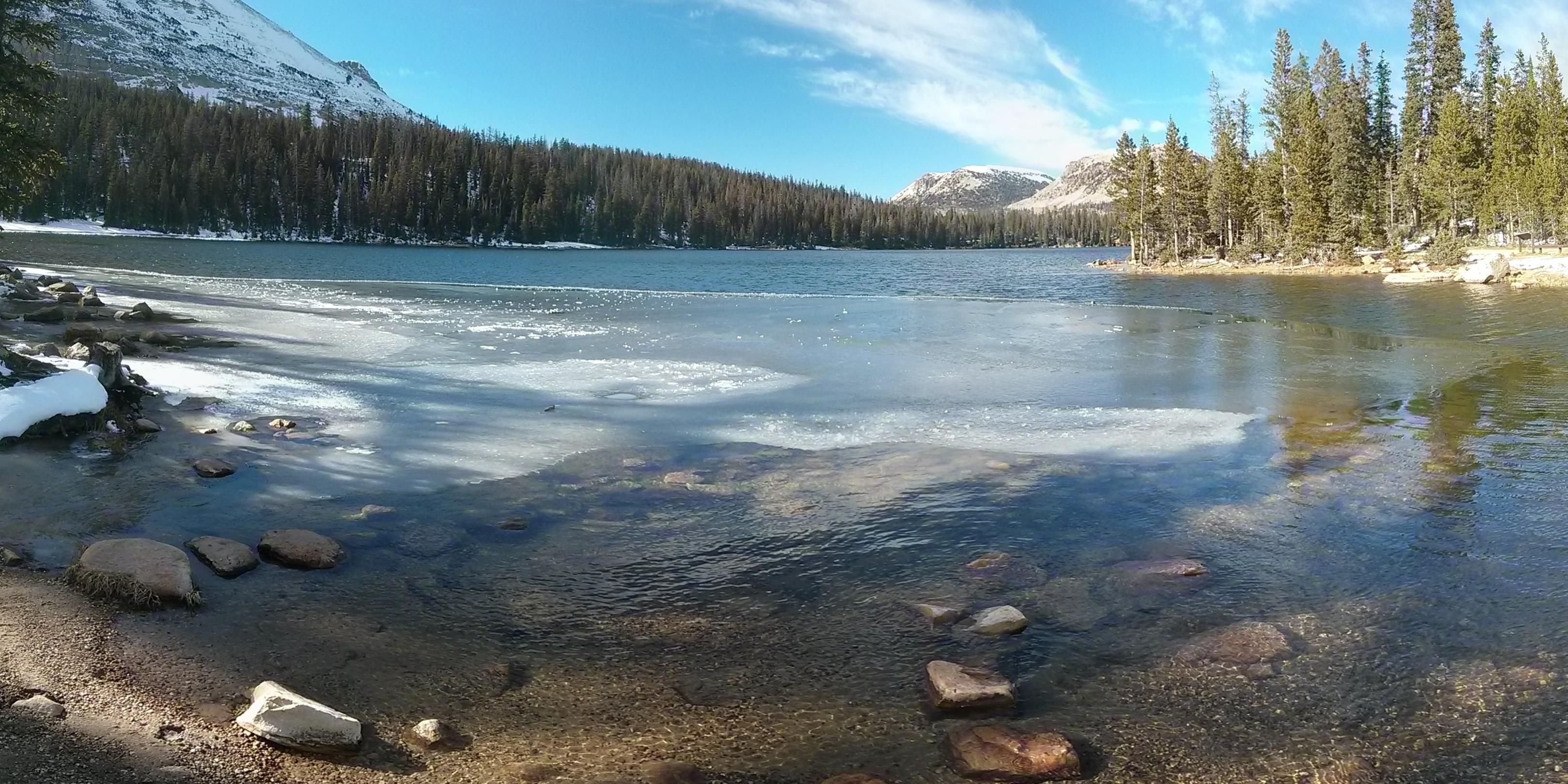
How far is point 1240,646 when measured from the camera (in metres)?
7.14

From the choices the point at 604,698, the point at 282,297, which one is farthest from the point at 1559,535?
the point at 282,297

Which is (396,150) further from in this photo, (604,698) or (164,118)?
(604,698)

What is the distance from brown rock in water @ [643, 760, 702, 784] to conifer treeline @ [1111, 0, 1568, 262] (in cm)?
7161

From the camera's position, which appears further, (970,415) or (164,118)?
(164,118)

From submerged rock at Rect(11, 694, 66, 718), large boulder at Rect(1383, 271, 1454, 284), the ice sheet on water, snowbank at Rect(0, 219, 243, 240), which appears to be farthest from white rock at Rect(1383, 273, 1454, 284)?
snowbank at Rect(0, 219, 243, 240)

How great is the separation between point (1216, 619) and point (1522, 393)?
1658 cm

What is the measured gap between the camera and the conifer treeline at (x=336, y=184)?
131500 millimetres

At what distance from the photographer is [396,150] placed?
160 metres

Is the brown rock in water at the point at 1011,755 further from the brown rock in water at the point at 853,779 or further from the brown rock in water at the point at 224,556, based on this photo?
the brown rock in water at the point at 224,556

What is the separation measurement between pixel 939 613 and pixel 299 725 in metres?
5.05

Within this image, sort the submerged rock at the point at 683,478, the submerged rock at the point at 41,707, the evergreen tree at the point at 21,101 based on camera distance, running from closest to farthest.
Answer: the submerged rock at the point at 41,707 < the submerged rock at the point at 683,478 < the evergreen tree at the point at 21,101

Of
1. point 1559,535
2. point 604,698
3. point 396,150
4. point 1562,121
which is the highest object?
point 396,150

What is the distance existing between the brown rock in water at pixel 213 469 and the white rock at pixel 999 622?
996 cm

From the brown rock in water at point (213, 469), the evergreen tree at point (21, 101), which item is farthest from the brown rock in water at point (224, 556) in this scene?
the evergreen tree at point (21, 101)
